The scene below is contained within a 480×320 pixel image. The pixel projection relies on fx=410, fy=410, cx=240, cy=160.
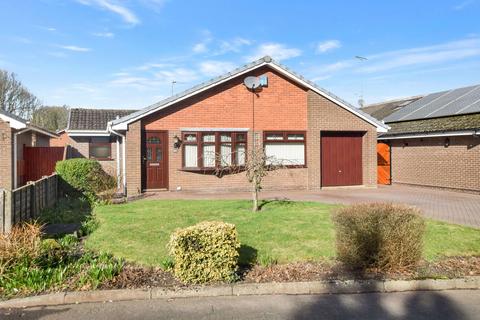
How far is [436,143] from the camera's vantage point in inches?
655

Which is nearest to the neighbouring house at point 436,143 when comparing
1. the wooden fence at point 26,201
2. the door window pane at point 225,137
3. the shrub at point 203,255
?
the door window pane at point 225,137

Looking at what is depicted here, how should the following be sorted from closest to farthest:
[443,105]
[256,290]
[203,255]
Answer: [256,290] < [203,255] < [443,105]

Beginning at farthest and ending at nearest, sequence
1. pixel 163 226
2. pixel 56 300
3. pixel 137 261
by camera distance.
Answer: pixel 163 226 → pixel 137 261 → pixel 56 300

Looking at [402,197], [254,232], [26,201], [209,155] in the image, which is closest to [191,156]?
[209,155]

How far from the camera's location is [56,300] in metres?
4.83

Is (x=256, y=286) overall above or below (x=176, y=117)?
below

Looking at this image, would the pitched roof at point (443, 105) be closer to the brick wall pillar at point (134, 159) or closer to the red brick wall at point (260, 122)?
the red brick wall at point (260, 122)

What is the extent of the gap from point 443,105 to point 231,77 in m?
10.3

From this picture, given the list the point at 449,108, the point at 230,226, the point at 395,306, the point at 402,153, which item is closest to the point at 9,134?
the point at 230,226

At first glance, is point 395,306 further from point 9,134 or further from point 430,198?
point 9,134

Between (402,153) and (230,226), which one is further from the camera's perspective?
(402,153)

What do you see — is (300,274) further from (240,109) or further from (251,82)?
(251,82)

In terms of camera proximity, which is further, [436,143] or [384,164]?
[384,164]

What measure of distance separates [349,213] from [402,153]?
14.3 meters
